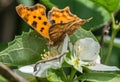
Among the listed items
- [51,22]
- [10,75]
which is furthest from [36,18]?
[10,75]

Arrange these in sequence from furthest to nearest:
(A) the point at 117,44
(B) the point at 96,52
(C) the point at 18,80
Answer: (A) the point at 117,44
(B) the point at 96,52
(C) the point at 18,80

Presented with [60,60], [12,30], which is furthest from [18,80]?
[12,30]

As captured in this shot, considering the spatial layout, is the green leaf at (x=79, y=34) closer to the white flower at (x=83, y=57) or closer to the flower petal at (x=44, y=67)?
the white flower at (x=83, y=57)

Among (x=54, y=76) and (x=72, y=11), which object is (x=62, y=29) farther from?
(x=72, y=11)

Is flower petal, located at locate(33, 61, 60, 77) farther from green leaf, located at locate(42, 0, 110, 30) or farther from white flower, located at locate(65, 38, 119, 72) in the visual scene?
green leaf, located at locate(42, 0, 110, 30)

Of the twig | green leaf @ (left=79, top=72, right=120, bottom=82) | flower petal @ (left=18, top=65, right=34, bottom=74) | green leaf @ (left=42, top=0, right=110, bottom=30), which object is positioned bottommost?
green leaf @ (left=79, top=72, right=120, bottom=82)

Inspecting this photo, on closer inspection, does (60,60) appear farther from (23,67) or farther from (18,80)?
(18,80)

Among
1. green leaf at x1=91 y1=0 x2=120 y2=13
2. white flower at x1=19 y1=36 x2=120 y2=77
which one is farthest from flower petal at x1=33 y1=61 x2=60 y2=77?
green leaf at x1=91 y1=0 x2=120 y2=13

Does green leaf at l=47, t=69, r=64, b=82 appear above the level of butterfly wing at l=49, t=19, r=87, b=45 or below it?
below
